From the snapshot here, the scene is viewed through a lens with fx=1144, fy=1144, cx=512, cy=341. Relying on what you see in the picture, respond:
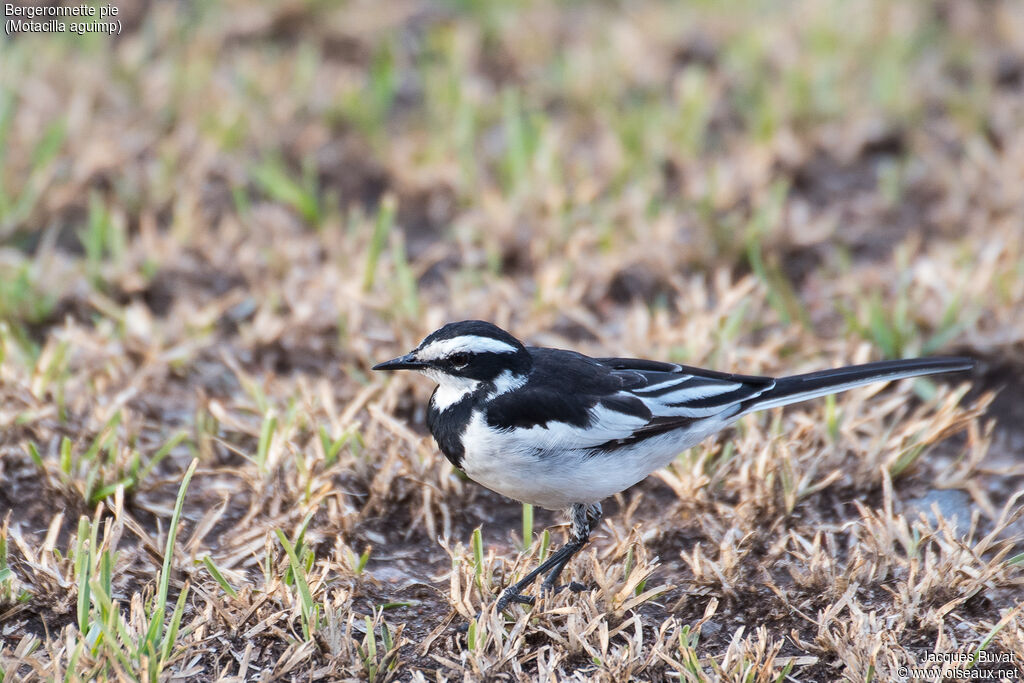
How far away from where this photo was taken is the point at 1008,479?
4434 millimetres

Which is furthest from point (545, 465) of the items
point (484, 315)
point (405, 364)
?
point (484, 315)

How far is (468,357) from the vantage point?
378cm

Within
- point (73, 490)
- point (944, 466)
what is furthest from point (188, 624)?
point (944, 466)

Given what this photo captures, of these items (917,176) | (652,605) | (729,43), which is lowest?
(652,605)

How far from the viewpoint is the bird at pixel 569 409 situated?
11.9 ft

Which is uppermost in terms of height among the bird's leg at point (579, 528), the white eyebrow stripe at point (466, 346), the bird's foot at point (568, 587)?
the white eyebrow stripe at point (466, 346)

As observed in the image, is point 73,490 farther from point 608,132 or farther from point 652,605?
point 608,132

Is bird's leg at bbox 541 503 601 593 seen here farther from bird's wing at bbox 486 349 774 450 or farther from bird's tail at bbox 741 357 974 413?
bird's tail at bbox 741 357 974 413

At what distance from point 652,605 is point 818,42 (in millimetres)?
5104

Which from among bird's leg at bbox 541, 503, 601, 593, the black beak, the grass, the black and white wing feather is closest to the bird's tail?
the black and white wing feather

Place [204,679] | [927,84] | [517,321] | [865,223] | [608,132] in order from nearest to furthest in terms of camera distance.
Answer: [204,679] < [517,321] < [865,223] < [608,132] < [927,84]

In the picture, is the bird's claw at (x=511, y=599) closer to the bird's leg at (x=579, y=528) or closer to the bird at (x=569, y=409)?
the bird at (x=569, y=409)

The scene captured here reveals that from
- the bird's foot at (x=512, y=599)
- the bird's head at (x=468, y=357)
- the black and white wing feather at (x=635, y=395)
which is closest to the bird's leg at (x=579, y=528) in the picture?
the bird's foot at (x=512, y=599)

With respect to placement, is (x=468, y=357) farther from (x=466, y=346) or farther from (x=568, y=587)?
(x=568, y=587)
